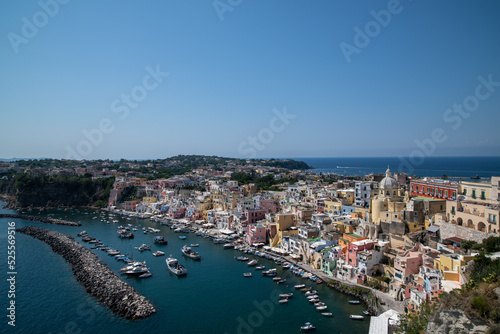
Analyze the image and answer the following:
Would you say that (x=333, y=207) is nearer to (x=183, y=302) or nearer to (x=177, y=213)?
(x=183, y=302)

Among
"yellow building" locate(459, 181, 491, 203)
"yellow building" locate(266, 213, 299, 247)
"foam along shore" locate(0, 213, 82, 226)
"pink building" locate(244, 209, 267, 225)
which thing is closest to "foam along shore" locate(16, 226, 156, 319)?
"foam along shore" locate(0, 213, 82, 226)

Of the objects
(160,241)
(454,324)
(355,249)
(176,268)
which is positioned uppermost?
(454,324)

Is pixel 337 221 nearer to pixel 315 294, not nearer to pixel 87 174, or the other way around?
pixel 315 294

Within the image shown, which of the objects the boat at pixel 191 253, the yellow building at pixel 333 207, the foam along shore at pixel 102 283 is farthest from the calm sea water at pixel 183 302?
the yellow building at pixel 333 207

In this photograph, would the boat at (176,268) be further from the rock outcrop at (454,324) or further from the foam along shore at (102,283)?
the rock outcrop at (454,324)

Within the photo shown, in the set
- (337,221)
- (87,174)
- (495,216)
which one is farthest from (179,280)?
(87,174)

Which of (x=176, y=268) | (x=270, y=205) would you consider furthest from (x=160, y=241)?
(x=270, y=205)
